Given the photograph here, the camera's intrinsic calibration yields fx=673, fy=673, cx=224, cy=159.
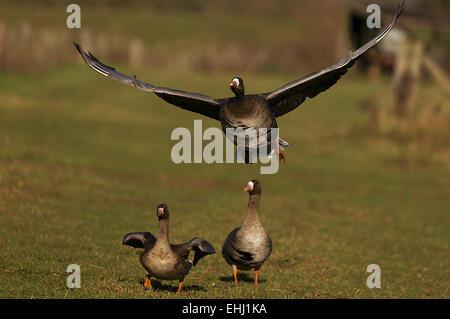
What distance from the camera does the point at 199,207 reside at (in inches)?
571

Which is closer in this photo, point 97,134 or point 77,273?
point 77,273

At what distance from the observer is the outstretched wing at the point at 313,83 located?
8781 millimetres

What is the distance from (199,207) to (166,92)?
547 cm

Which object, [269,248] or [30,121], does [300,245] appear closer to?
[269,248]

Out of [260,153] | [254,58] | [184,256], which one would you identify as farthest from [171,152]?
[254,58]

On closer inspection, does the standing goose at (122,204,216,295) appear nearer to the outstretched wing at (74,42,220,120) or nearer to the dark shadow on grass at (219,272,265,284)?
the dark shadow on grass at (219,272,265,284)

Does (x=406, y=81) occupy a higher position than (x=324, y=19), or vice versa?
(x=324, y=19)

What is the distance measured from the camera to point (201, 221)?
13164mm

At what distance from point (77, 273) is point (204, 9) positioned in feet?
263

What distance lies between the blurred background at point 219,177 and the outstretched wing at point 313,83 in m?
0.62

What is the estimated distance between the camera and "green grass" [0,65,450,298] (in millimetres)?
9594
